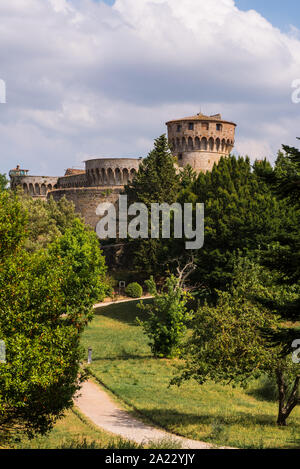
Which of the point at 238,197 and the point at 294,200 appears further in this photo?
the point at 238,197

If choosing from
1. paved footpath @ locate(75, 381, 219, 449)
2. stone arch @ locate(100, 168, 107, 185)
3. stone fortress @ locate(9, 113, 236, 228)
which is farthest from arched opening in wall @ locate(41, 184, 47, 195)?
paved footpath @ locate(75, 381, 219, 449)

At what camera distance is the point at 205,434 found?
65.9 feet

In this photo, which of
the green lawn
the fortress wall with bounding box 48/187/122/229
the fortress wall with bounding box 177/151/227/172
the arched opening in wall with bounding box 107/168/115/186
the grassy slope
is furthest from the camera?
the fortress wall with bounding box 177/151/227/172

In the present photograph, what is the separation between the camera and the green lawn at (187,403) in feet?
65.7

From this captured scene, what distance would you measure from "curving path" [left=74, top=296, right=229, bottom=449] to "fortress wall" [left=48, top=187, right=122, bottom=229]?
5955 centimetres

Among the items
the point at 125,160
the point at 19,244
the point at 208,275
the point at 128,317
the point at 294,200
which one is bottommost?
the point at 128,317

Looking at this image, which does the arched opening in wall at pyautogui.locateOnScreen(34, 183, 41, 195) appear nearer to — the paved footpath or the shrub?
→ the shrub

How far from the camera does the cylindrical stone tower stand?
92.8 meters

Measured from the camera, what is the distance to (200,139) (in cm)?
9269

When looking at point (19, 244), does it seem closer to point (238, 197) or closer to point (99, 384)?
point (99, 384)

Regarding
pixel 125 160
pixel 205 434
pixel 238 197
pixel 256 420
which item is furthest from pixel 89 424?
pixel 125 160
